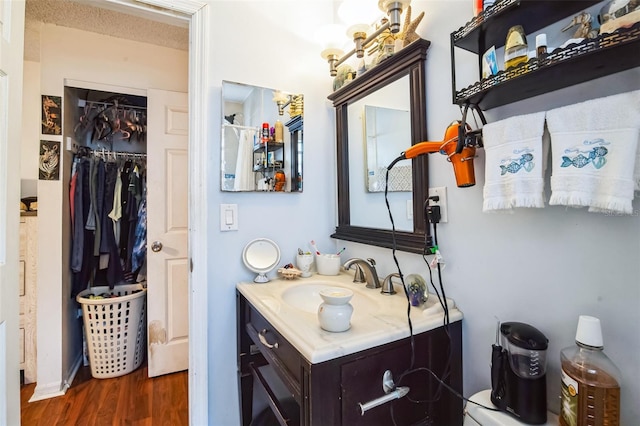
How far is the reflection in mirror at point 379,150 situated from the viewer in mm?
1165

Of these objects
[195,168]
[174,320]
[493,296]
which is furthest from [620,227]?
[174,320]

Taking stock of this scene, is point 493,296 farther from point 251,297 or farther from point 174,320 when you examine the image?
point 174,320

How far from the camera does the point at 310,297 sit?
1305 millimetres

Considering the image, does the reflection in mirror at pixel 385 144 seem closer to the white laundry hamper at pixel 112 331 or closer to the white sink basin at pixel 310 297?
the white sink basin at pixel 310 297

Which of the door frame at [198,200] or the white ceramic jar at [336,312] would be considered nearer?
the white ceramic jar at [336,312]

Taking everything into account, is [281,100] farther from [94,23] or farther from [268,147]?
[94,23]

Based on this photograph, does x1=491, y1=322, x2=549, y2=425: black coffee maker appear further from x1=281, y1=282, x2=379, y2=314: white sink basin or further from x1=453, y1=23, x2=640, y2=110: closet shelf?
x1=453, y1=23, x2=640, y2=110: closet shelf

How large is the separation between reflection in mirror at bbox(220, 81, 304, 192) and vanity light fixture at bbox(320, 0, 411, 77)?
24 cm

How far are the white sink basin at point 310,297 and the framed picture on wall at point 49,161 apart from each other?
69.8 inches

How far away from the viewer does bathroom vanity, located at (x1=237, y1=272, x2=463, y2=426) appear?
724 millimetres

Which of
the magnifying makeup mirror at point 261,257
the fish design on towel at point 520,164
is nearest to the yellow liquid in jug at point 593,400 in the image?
the fish design on towel at point 520,164

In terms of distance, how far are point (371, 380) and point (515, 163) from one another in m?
0.67

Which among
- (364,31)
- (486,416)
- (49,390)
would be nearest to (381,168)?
(364,31)

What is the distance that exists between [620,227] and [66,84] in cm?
275
